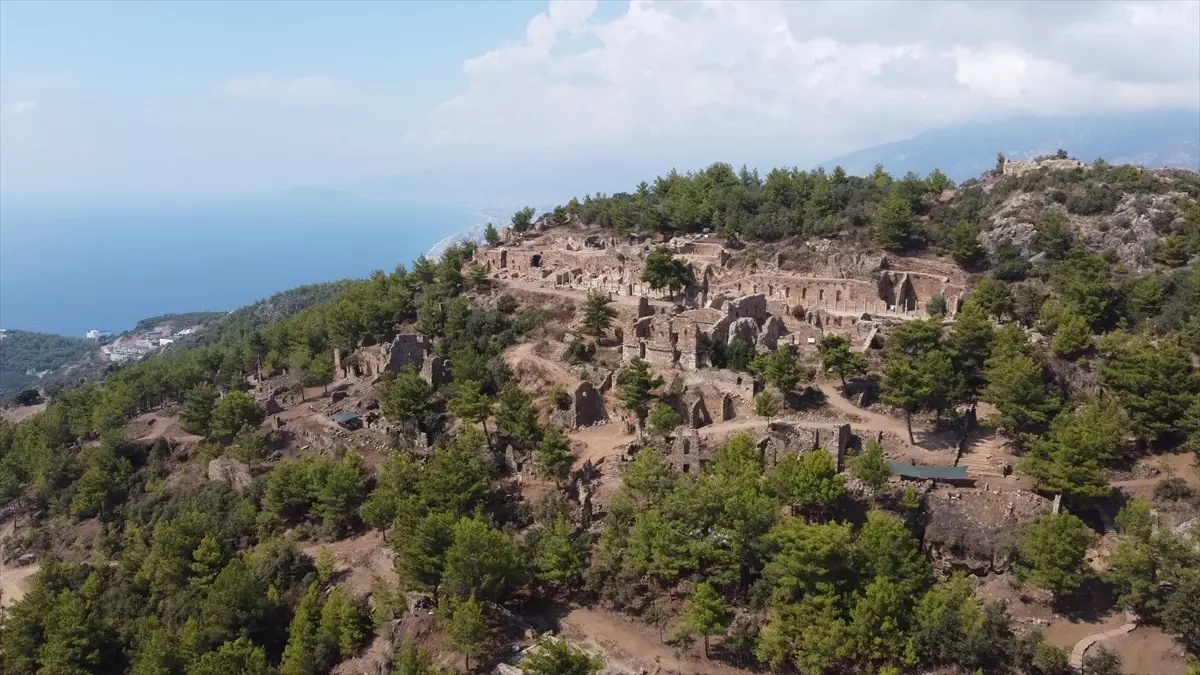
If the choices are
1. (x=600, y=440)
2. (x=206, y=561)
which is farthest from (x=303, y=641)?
(x=600, y=440)

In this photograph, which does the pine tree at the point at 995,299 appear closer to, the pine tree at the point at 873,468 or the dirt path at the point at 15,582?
the pine tree at the point at 873,468

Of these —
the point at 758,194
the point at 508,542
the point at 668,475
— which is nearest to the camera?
the point at 508,542

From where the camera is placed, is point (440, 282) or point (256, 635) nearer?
point (256, 635)

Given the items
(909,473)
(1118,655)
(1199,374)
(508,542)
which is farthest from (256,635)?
(1199,374)

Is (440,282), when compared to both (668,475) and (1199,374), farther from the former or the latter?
(1199,374)

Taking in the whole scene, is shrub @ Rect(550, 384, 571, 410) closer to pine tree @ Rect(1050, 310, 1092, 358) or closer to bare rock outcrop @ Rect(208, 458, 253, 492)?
bare rock outcrop @ Rect(208, 458, 253, 492)

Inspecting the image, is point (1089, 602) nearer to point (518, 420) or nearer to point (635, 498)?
point (635, 498)

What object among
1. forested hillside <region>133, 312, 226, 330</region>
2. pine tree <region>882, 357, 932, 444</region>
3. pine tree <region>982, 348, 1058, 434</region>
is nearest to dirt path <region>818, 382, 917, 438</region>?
pine tree <region>882, 357, 932, 444</region>
